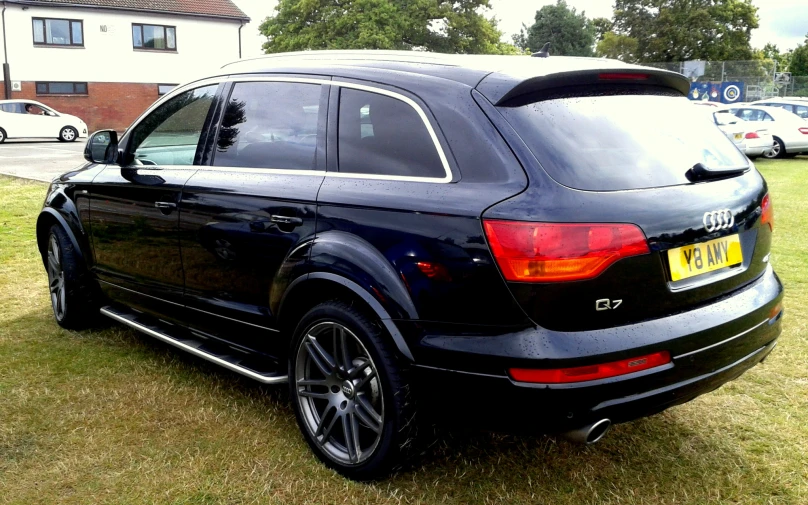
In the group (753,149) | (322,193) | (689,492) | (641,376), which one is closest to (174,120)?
(322,193)

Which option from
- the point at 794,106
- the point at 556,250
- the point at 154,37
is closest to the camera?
the point at 556,250

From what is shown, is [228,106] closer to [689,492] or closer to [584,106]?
[584,106]

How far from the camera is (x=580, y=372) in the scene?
2650 mm

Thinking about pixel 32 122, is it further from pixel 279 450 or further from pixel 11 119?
pixel 279 450

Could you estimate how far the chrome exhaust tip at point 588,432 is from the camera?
8.98 ft

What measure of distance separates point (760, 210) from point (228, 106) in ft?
8.48

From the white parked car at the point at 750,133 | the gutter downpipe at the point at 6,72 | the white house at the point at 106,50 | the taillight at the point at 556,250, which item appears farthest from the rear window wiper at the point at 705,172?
the gutter downpipe at the point at 6,72

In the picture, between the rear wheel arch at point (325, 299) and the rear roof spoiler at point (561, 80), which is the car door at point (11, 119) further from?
the rear roof spoiler at point (561, 80)

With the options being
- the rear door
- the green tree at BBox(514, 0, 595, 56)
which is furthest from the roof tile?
the green tree at BBox(514, 0, 595, 56)

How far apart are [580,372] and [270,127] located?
6.37ft

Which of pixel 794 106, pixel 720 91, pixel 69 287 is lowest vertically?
pixel 69 287

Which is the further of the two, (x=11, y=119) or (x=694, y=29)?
(x=694, y=29)

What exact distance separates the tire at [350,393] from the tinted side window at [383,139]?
1.96 ft

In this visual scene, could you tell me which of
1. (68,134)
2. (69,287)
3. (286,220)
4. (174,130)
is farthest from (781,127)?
(68,134)
